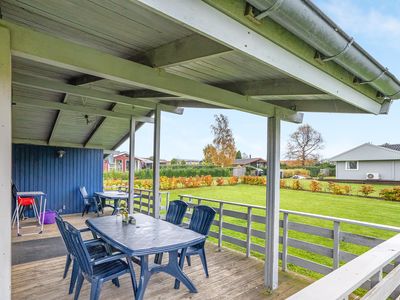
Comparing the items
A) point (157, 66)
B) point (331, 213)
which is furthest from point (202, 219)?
point (331, 213)

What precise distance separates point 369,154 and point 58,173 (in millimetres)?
19170

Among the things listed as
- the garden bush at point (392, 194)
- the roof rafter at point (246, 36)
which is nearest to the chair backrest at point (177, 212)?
the roof rafter at point (246, 36)

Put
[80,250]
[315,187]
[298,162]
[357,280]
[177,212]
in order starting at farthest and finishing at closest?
[298,162]
[315,187]
[177,212]
[80,250]
[357,280]

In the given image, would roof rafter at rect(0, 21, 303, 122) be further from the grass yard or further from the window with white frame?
the window with white frame

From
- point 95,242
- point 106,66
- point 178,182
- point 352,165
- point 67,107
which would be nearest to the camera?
point 106,66

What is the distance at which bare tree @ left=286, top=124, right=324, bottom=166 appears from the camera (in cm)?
2359

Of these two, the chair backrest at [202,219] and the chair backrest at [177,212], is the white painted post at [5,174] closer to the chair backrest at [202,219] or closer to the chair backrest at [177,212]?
the chair backrest at [202,219]

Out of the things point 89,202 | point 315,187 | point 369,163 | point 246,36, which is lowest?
point 315,187

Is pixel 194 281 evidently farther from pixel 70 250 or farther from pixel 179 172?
pixel 179 172

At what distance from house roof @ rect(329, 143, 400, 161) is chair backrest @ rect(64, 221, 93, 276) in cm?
1982

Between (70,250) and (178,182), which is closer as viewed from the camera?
(70,250)

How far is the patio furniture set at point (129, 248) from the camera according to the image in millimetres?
2677

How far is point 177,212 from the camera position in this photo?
15.0ft

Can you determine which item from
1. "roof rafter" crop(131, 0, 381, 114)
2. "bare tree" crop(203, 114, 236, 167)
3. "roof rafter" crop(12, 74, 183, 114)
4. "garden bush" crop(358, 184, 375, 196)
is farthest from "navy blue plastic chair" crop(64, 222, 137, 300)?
"bare tree" crop(203, 114, 236, 167)
